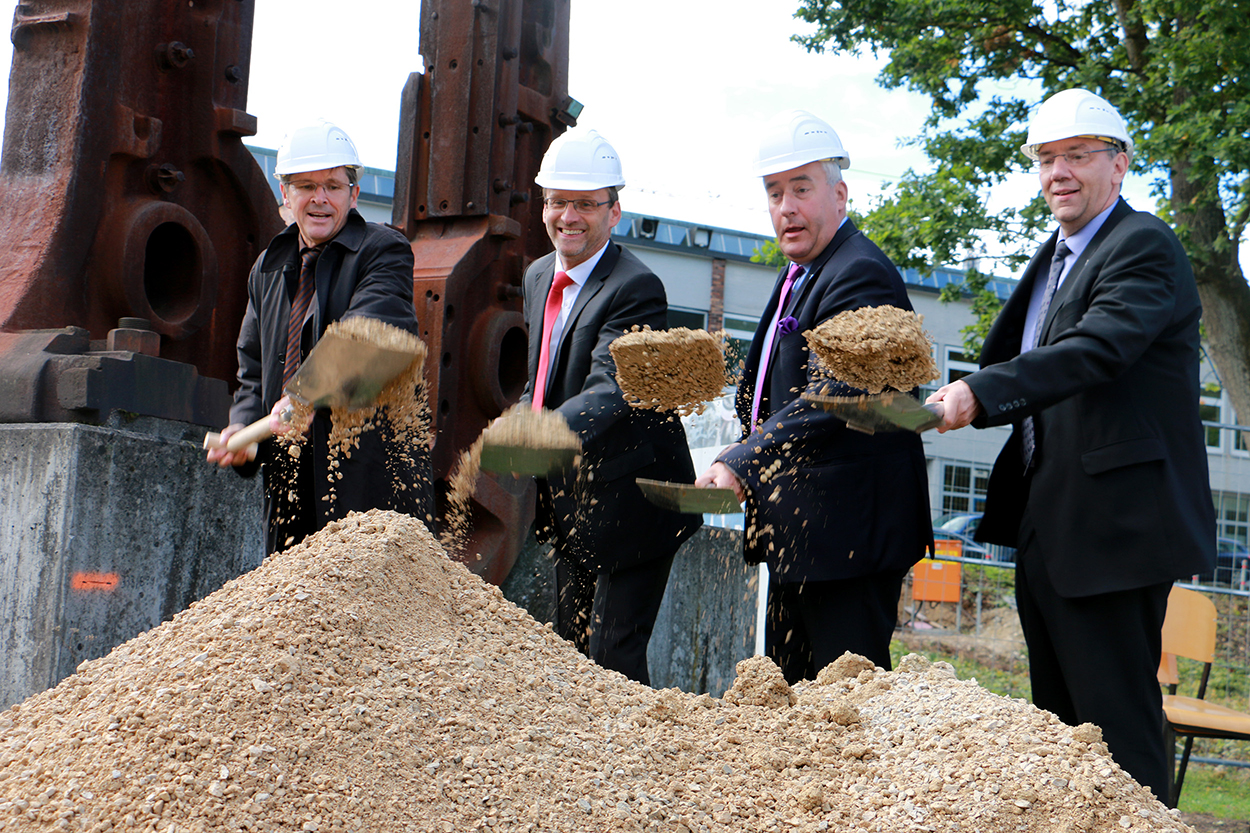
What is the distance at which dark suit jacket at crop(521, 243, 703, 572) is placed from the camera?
10.1ft

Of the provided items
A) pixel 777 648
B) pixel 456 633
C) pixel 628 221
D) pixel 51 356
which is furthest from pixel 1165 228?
pixel 628 221

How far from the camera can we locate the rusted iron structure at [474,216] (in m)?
4.69

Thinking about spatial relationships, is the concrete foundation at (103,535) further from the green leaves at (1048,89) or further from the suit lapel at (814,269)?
the green leaves at (1048,89)

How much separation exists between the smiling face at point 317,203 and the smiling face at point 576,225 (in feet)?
2.33

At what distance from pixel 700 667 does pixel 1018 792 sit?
10.0ft

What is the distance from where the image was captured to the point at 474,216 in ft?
15.8

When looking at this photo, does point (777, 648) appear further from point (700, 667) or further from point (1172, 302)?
point (700, 667)

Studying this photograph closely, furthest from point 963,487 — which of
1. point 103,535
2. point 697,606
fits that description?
point 103,535

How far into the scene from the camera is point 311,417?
314cm

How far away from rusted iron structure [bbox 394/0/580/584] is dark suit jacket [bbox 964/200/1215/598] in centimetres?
264

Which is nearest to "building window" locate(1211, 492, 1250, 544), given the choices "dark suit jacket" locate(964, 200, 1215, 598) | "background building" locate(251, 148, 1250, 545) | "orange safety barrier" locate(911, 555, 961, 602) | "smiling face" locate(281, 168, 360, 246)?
"orange safety barrier" locate(911, 555, 961, 602)

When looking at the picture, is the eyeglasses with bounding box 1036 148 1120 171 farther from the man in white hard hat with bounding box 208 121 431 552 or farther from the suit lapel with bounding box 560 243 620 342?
the man in white hard hat with bounding box 208 121 431 552

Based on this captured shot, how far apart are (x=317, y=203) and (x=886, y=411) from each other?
2.04 meters

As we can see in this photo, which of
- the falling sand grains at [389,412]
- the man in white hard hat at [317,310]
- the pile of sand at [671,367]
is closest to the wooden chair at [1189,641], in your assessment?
the pile of sand at [671,367]
